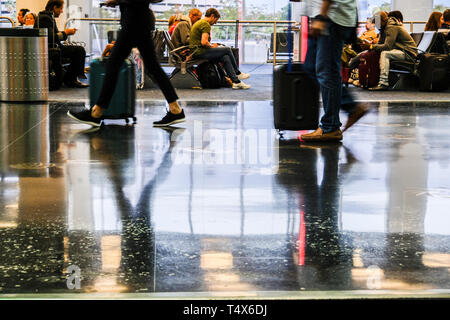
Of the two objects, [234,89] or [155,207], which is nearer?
[155,207]

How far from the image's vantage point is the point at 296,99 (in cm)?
666

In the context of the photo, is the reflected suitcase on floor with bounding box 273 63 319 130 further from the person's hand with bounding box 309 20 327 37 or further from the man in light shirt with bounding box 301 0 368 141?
the person's hand with bounding box 309 20 327 37

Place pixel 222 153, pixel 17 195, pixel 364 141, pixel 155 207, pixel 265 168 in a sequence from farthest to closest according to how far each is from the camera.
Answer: pixel 364 141, pixel 222 153, pixel 265 168, pixel 17 195, pixel 155 207

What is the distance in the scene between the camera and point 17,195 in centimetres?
427

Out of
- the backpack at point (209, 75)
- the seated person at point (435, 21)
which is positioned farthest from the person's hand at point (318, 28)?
the seated person at point (435, 21)

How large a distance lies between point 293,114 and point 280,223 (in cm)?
310

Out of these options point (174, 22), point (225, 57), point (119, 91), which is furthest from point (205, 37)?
point (119, 91)

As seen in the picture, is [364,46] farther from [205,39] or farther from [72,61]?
[72,61]

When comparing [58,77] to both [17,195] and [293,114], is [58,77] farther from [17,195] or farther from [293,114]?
[17,195]

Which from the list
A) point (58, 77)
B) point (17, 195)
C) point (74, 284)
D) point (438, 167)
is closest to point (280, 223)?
point (74, 284)

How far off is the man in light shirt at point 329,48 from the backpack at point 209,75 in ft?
21.0

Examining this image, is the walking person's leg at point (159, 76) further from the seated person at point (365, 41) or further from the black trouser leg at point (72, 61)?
the black trouser leg at point (72, 61)

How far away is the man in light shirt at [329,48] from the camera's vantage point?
5859mm

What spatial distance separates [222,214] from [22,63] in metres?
6.42
